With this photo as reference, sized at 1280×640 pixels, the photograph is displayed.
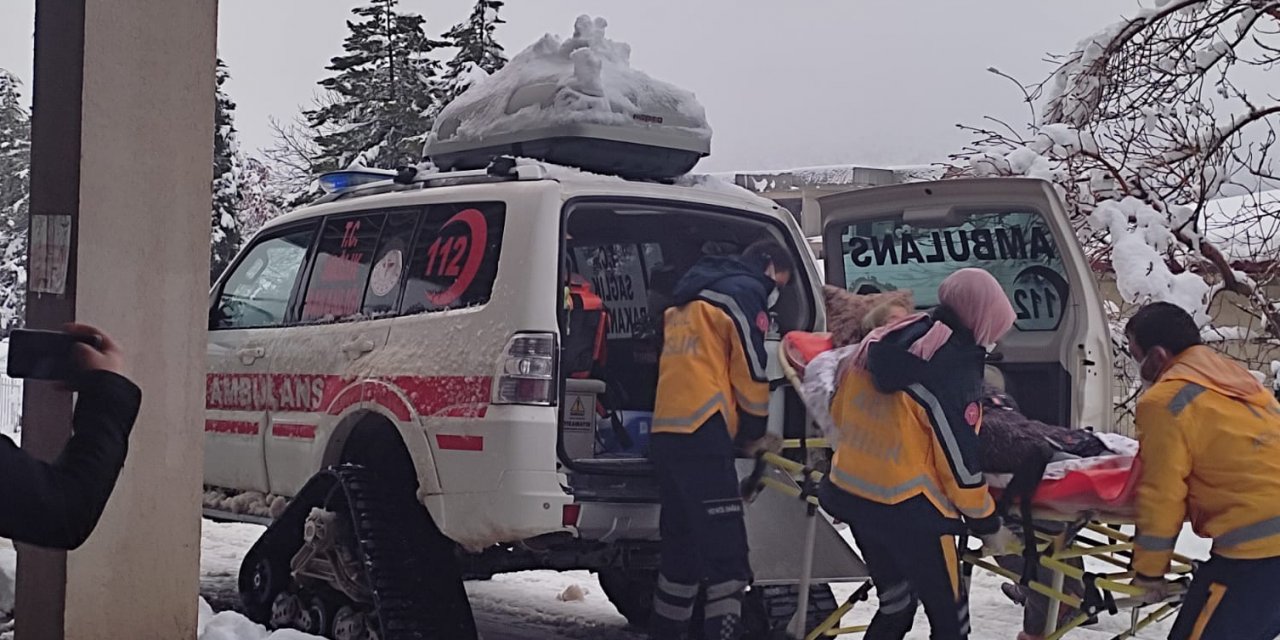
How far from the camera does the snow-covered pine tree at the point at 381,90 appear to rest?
23391 millimetres

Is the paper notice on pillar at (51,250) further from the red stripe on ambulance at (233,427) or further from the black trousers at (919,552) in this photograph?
the black trousers at (919,552)

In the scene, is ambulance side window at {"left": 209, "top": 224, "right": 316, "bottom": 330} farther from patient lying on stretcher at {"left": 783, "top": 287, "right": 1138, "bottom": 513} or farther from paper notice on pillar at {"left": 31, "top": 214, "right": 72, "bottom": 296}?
patient lying on stretcher at {"left": 783, "top": 287, "right": 1138, "bottom": 513}

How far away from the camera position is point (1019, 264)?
643 cm

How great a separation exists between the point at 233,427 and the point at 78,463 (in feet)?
13.6

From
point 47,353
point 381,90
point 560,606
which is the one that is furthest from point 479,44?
point 47,353

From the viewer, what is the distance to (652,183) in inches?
233

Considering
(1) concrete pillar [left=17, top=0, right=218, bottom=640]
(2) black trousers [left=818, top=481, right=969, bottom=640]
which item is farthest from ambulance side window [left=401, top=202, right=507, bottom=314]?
(2) black trousers [left=818, top=481, right=969, bottom=640]

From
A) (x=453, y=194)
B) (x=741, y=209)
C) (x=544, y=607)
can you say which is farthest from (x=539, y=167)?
(x=544, y=607)

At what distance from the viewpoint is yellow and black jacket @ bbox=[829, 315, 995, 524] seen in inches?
189

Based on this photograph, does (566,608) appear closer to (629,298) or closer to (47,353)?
(629,298)

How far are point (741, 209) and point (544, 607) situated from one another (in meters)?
3.06

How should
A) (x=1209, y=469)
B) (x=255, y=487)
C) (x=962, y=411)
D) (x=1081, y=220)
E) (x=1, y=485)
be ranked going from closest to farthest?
(x=1, y=485) → (x=1209, y=469) → (x=962, y=411) → (x=255, y=487) → (x=1081, y=220)

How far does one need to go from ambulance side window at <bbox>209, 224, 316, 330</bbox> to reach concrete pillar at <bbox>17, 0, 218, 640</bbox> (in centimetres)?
172

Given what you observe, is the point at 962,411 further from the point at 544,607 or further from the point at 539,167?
the point at 544,607
